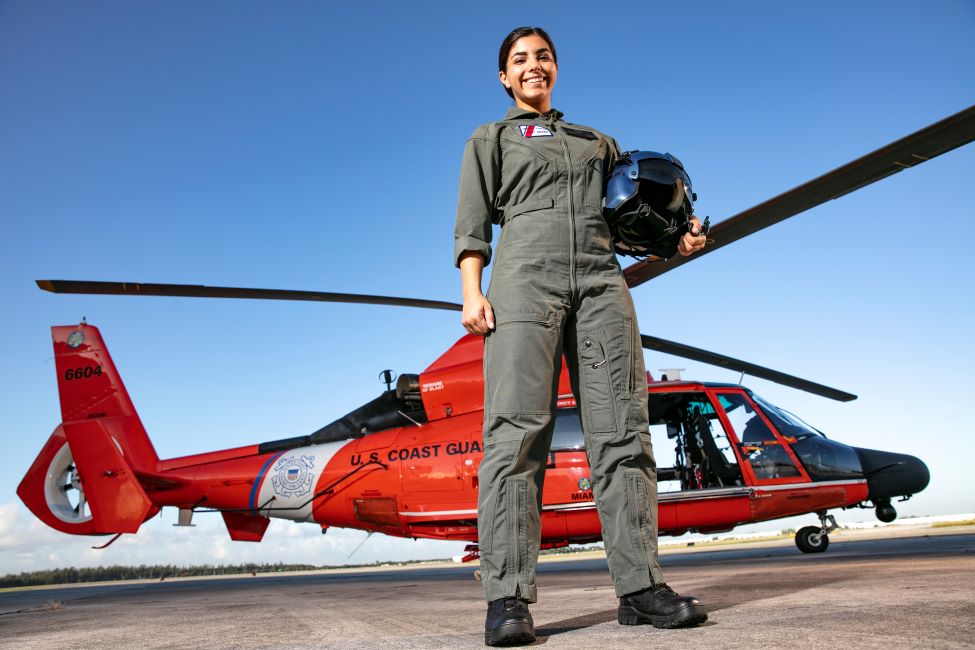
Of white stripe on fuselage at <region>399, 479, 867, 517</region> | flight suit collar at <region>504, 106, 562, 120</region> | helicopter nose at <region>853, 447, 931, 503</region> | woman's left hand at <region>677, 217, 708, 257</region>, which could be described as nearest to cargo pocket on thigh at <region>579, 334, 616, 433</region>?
woman's left hand at <region>677, 217, 708, 257</region>

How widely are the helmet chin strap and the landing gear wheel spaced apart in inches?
256

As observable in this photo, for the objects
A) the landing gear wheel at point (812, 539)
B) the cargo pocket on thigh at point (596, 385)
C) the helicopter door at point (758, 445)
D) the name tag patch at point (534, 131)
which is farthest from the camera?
the landing gear wheel at point (812, 539)

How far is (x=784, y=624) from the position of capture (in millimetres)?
1717

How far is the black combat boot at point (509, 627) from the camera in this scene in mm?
1771

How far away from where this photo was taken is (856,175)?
389 centimetres

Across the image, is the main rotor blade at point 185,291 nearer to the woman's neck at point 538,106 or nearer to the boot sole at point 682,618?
the woman's neck at point 538,106

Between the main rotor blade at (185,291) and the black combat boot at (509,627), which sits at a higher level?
the main rotor blade at (185,291)

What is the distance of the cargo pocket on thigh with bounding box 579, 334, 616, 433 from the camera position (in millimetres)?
2298

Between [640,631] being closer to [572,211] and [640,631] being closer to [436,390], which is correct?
[572,211]

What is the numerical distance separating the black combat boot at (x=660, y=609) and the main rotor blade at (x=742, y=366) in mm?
4827

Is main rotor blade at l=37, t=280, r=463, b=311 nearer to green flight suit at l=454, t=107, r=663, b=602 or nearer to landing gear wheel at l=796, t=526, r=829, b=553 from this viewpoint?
green flight suit at l=454, t=107, r=663, b=602

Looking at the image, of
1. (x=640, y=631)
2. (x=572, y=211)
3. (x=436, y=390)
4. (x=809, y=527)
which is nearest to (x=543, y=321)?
(x=572, y=211)

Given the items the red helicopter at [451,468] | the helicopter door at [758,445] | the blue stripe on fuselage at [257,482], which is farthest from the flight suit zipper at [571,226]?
the blue stripe on fuselage at [257,482]

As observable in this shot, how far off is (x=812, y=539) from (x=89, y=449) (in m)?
9.00
